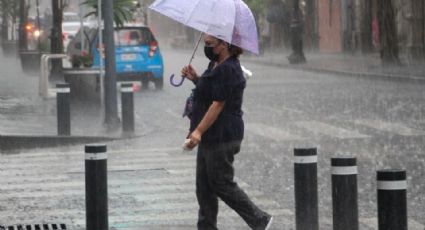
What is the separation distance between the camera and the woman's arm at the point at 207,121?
27.0ft

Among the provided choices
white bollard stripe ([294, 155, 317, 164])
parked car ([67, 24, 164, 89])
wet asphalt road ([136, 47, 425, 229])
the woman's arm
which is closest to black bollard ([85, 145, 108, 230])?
the woman's arm

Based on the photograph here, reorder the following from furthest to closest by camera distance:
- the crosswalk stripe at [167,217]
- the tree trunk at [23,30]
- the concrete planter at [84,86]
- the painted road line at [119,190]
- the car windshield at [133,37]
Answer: the tree trunk at [23,30] → the car windshield at [133,37] → the concrete planter at [84,86] → the painted road line at [119,190] → the crosswalk stripe at [167,217]

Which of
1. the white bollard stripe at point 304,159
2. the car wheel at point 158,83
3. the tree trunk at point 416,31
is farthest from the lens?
the tree trunk at point 416,31

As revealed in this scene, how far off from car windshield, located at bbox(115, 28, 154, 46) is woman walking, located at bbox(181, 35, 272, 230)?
2231 centimetres

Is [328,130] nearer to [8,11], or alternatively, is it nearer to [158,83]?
[158,83]

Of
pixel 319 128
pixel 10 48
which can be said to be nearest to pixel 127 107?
pixel 319 128

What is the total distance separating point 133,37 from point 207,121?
22982 millimetres

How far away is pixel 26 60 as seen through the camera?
130ft

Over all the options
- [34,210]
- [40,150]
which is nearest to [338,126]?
[40,150]

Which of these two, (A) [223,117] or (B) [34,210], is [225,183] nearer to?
A: (A) [223,117]

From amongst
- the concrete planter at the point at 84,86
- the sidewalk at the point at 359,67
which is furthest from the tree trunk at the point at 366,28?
the concrete planter at the point at 84,86

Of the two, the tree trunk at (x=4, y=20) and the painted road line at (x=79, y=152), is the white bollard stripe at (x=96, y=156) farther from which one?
the tree trunk at (x=4, y=20)

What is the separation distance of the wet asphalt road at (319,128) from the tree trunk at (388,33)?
133 inches

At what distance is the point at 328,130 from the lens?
18.3 metres
